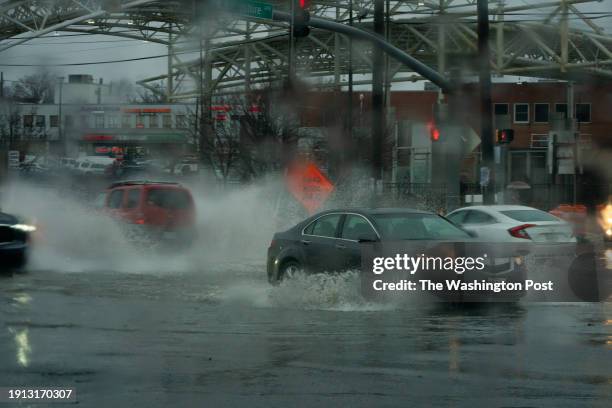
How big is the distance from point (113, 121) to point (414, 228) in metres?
24.3

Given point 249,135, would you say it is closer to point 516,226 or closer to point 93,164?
point 93,164

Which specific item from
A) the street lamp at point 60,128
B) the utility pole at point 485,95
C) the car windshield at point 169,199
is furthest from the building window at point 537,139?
the car windshield at point 169,199

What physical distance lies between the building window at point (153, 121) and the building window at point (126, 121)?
3070mm

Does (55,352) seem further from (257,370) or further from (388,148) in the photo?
(388,148)

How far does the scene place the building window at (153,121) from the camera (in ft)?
134

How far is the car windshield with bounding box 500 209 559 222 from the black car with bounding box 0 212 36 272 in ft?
30.1

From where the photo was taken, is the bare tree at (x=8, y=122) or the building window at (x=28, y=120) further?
the building window at (x=28, y=120)

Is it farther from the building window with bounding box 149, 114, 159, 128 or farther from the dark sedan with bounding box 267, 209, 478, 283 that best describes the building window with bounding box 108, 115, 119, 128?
the dark sedan with bounding box 267, 209, 478, 283

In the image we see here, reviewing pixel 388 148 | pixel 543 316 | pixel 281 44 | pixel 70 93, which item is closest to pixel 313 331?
pixel 543 316

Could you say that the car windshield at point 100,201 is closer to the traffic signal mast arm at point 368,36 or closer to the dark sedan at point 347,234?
the traffic signal mast arm at point 368,36

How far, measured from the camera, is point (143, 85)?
39500mm

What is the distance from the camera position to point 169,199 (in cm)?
2192

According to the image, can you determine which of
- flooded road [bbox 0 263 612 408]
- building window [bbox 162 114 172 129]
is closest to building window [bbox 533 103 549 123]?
building window [bbox 162 114 172 129]

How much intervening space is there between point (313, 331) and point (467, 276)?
105 inches
